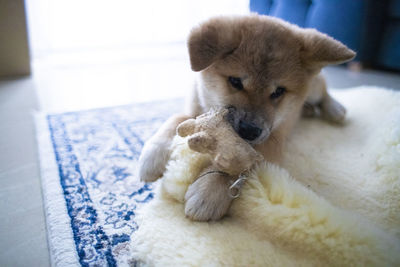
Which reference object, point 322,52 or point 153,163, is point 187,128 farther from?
point 322,52

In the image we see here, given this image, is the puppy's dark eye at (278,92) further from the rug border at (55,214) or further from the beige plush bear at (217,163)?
the rug border at (55,214)

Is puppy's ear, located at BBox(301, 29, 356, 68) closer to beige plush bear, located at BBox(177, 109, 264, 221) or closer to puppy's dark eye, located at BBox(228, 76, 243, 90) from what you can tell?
puppy's dark eye, located at BBox(228, 76, 243, 90)

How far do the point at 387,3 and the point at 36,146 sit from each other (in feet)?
13.0

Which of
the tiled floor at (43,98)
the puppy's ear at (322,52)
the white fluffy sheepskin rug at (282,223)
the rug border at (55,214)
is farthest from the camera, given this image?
the puppy's ear at (322,52)

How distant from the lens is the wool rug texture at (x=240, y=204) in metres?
0.87

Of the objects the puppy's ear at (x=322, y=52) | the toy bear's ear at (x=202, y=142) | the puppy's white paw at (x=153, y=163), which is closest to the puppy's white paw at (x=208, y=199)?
the toy bear's ear at (x=202, y=142)

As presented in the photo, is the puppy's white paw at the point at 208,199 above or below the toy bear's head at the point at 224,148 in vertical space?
below

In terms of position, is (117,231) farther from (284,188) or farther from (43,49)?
(43,49)

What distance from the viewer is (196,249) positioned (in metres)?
0.87

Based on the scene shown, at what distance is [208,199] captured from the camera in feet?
3.20

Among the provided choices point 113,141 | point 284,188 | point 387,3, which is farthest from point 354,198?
point 387,3

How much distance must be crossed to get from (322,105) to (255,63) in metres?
1.00

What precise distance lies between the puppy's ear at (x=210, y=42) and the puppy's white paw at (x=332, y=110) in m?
1.00

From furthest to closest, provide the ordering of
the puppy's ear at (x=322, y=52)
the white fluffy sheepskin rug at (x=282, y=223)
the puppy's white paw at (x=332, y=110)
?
1. the puppy's white paw at (x=332, y=110)
2. the puppy's ear at (x=322, y=52)
3. the white fluffy sheepskin rug at (x=282, y=223)
